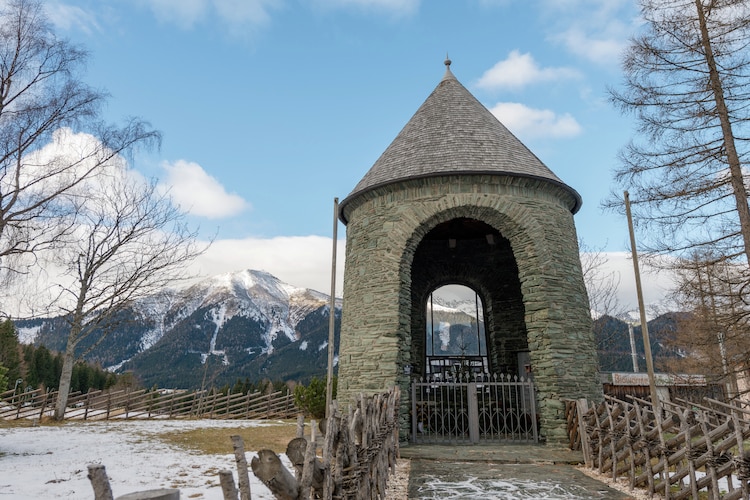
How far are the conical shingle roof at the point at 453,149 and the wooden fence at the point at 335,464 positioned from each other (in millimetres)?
6827

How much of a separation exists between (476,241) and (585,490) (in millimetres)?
10380

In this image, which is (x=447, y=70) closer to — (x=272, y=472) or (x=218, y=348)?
(x=272, y=472)

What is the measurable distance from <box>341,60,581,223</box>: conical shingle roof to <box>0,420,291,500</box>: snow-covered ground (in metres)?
6.97

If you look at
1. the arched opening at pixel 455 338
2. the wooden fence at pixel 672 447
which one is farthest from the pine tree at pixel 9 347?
the wooden fence at pixel 672 447

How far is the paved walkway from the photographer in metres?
6.10

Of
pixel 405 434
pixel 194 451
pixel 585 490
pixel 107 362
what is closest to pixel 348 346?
pixel 405 434

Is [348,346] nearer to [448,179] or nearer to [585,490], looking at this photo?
[448,179]

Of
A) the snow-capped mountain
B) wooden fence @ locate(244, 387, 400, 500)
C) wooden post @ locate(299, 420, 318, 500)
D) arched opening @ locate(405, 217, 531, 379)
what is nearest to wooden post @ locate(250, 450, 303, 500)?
wooden fence @ locate(244, 387, 400, 500)

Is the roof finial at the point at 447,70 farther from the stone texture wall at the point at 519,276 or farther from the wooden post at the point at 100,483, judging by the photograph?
the wooden post at the point at 100,483

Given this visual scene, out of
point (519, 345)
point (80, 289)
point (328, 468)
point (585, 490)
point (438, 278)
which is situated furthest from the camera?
point (80, 289)

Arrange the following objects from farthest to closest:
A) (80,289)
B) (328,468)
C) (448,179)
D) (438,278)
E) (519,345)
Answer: (80,289)
(438,278)
(519,345)
(448,179)
(328,468)

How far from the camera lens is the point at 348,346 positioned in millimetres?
11164

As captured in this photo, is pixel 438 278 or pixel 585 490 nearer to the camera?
pixel 585 490

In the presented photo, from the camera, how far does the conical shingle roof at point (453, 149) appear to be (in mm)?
11047
